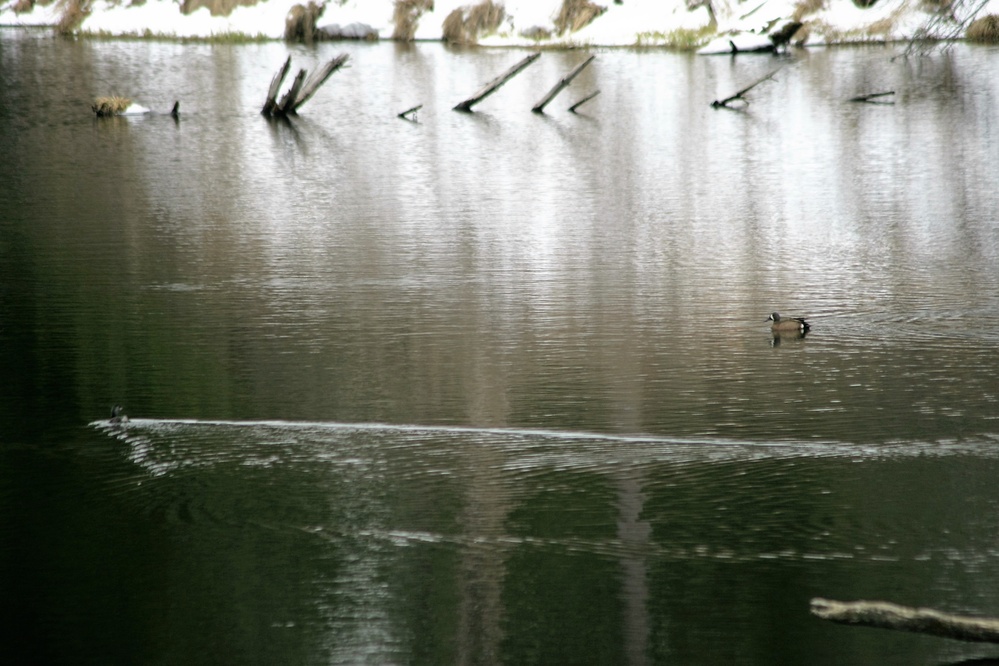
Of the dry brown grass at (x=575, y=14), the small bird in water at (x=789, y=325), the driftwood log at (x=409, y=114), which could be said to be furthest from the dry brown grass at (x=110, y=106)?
the dry brown grass at (x=575, y=14)

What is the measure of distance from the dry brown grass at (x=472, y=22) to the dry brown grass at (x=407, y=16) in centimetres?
192

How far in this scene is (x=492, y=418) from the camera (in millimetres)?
8000

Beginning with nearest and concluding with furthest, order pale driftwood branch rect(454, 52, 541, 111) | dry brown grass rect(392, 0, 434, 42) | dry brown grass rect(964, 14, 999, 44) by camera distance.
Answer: pale driftwood branch rect(454, 52, 541, 111)
dry brown grass rect(964, 14, 999, 44)
dry brown grass rect(392, 0, 434, 42)

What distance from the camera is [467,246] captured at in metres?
14.1

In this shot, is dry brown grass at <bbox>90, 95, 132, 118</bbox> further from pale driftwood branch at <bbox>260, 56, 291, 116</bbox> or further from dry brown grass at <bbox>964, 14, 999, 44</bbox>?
dry brown grass at <bbox>964, 14, 999, 44</bbox>

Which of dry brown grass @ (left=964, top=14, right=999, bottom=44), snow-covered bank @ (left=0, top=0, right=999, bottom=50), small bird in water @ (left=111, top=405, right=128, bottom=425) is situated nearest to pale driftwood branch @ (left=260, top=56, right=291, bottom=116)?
small bird in water @ (left=111, top=405, right=128, bottom=425)

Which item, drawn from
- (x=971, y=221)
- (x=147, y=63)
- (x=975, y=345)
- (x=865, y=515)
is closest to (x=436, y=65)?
(x=147, y=63)

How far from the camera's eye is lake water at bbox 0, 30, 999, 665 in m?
5.58

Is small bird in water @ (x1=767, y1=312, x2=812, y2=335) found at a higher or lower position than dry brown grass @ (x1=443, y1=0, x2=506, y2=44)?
lower

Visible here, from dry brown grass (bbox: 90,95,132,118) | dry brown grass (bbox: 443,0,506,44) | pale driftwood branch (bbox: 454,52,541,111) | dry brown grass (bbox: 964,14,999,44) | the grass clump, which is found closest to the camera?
dry brown grass (bbox: 90,95,132,118)

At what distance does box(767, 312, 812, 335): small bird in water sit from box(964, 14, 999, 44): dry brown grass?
44.0 meters

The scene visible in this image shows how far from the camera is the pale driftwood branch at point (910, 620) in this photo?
453 cm

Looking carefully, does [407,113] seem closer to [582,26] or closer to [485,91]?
[485,91]

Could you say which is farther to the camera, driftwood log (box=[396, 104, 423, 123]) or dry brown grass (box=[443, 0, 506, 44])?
dry brown grass (box=[443, 0, 506, 44])
